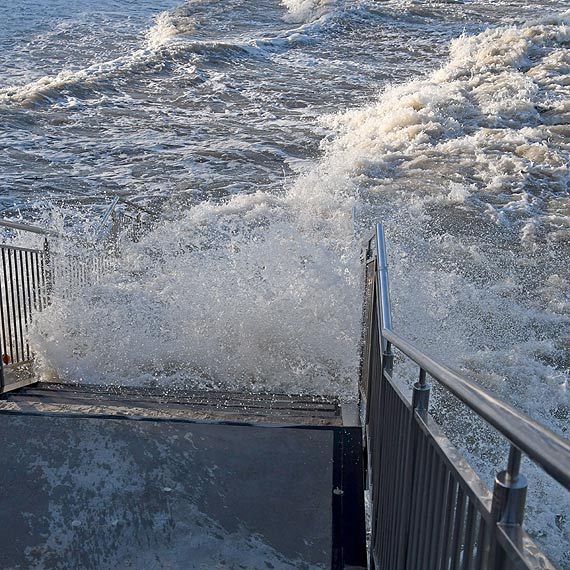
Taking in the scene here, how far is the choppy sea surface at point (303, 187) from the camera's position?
7.43 m

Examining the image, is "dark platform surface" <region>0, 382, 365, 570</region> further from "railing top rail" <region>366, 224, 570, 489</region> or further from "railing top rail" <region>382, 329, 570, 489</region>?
"railing top rail" <region>382, 329, 570, 489</region>

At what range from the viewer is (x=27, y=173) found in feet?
51.8

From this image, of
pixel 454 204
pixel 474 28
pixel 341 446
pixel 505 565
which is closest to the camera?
pixel 505 565

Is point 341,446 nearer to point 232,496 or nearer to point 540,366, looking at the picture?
point 232,496

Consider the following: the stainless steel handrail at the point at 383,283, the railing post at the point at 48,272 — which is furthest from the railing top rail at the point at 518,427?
the railing post at the point at 48,272

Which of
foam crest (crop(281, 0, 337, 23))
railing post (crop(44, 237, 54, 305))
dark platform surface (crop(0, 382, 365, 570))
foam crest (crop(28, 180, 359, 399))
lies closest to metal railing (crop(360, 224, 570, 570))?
dark platform surface (crop(0, 382, 365, 570))

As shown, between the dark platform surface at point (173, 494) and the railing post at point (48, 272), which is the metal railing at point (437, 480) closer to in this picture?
the dark platform surface at point (173, 494)

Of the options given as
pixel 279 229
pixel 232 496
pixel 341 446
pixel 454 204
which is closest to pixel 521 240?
pixel 454 204

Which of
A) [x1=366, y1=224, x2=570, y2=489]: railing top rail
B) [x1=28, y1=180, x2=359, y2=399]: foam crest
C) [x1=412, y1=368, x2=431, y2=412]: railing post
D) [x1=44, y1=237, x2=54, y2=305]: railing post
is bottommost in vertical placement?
[x1=28, y1=180, x2=359, y2=399]: foam crest

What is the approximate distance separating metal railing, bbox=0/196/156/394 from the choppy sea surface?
23 cm

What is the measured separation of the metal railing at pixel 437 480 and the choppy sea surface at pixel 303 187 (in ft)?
7.21

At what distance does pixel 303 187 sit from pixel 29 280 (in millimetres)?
7908

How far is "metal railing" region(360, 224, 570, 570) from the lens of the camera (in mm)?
1463

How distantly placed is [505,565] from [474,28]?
33596 millimetres
